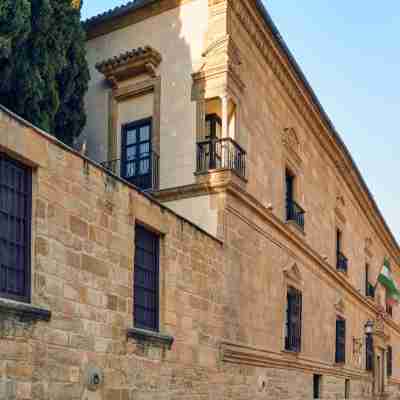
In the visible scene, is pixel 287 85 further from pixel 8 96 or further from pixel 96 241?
pixel 96 241

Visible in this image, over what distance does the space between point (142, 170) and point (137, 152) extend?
19.6 inches

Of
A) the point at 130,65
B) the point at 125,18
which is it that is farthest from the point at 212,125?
the point at 125,18

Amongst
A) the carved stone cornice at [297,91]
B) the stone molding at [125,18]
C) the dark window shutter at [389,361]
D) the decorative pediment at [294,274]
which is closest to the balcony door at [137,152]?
the stone molding at [125,18]

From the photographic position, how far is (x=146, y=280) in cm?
911

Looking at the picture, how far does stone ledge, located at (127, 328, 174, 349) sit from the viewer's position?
27.0ft

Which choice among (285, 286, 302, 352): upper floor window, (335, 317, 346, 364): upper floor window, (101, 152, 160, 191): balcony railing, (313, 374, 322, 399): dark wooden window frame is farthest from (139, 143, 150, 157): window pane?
(335, 317, 346, 364): upper floor window

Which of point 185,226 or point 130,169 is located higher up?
point 130,169

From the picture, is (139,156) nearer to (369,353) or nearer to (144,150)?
(144,150)

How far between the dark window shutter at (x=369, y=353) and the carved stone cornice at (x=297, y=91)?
213 inches

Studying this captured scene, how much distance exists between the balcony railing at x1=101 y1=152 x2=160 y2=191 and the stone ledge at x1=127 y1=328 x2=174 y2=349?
4.21m

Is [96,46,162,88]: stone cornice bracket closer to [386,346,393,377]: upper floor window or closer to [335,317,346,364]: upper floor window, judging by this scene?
[335,317,346,364]: upper floor window

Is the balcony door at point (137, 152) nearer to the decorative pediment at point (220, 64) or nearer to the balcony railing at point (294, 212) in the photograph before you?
the decorative pediment at point (220, 64)

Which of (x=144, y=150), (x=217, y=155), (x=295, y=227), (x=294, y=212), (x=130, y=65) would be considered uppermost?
(x=130, y=65)

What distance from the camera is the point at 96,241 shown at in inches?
303
